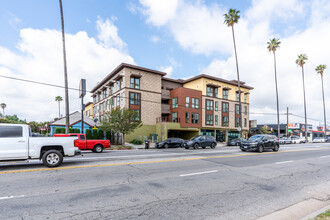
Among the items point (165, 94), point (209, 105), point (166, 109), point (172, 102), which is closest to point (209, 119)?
point (209, 105)

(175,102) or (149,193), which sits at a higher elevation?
(175,102)

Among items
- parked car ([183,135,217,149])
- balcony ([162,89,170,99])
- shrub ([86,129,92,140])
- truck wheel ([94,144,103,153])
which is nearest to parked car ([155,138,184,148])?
parked car ([183,135,217,149])

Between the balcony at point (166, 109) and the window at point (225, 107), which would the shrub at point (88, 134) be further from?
the window at point (225, 107)

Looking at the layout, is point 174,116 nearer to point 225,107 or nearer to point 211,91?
point 211,91

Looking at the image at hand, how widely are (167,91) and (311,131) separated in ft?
190

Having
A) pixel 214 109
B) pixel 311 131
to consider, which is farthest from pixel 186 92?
pixel 311 131

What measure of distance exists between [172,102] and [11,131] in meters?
32.2

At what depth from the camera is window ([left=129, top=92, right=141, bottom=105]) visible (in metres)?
33.9

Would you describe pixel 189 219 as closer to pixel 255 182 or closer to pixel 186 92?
pixel 255 182

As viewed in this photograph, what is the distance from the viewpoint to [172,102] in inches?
1553

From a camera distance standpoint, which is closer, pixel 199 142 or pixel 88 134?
pixel 199 142

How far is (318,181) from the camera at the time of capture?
7.63m

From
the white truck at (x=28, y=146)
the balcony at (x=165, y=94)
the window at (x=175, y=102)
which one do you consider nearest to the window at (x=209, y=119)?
the window at (x=175, y=102)

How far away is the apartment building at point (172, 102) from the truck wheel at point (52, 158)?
24123mm
